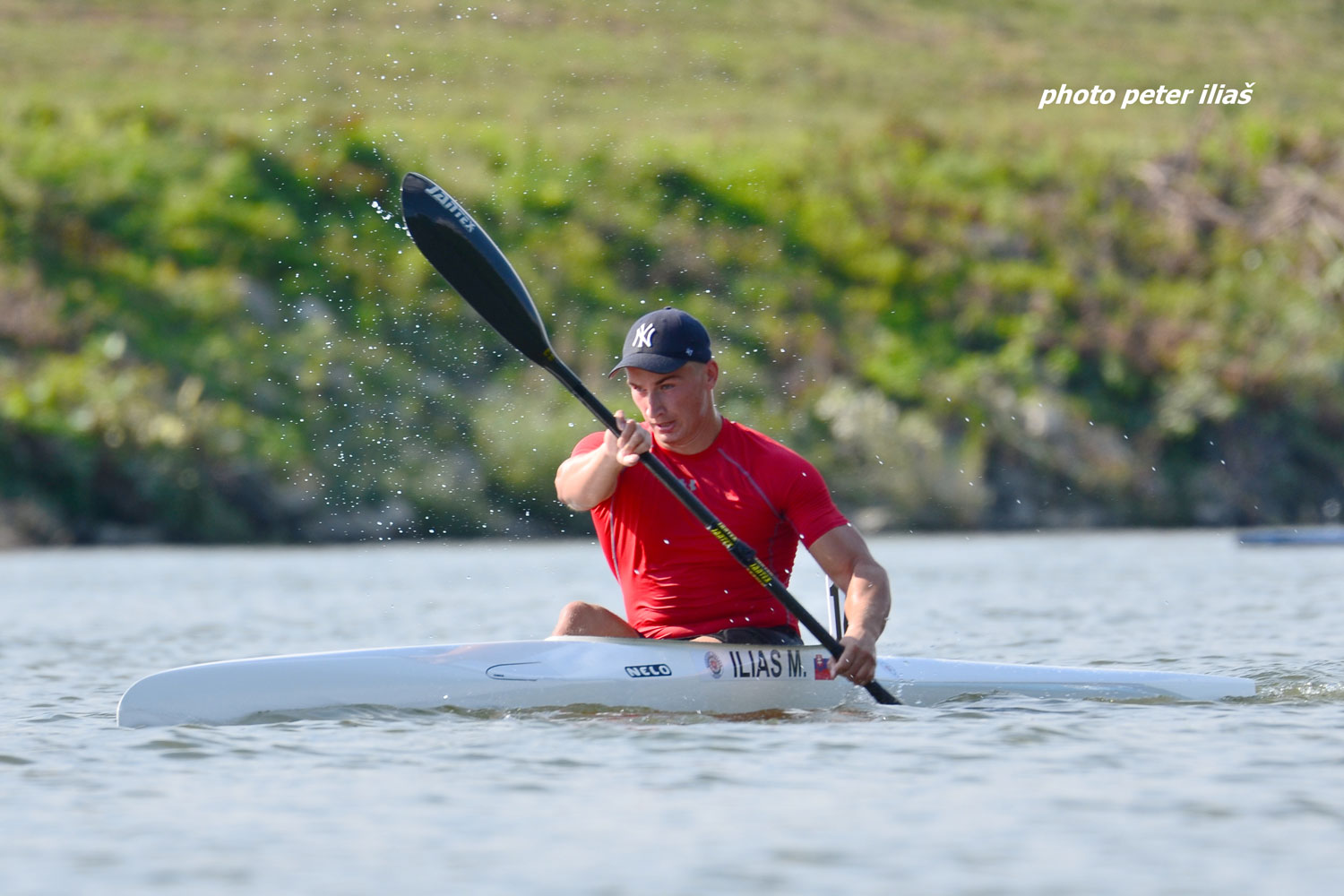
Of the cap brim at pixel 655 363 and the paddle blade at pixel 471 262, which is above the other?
the paddle blade at pixel 471 262

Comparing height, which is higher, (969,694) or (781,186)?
(781,186)

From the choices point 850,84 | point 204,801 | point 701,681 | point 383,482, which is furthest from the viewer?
point 850,84

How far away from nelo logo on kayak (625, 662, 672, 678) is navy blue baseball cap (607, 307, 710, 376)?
1.07 m

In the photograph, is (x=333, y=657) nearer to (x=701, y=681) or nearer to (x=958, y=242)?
(x=701, y=681)

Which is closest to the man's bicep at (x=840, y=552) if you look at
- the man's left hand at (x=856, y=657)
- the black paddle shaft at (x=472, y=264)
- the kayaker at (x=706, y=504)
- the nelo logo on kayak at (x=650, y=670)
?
the kayaker at (x=706, y=504)

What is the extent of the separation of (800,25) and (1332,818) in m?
47.0

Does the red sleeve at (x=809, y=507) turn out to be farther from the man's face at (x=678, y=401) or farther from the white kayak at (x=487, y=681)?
the white kayak at (x=487, y=681)

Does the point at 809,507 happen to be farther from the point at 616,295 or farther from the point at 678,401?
the point at 616,295

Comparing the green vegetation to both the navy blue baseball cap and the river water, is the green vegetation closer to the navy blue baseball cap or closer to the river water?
the river water

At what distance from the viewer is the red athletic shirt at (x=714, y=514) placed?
255 inches

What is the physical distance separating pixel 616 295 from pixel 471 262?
22.5 metres

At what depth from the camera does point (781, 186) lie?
32.8 m

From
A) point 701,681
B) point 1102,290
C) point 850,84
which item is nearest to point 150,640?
point 701,681

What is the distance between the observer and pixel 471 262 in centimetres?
743
